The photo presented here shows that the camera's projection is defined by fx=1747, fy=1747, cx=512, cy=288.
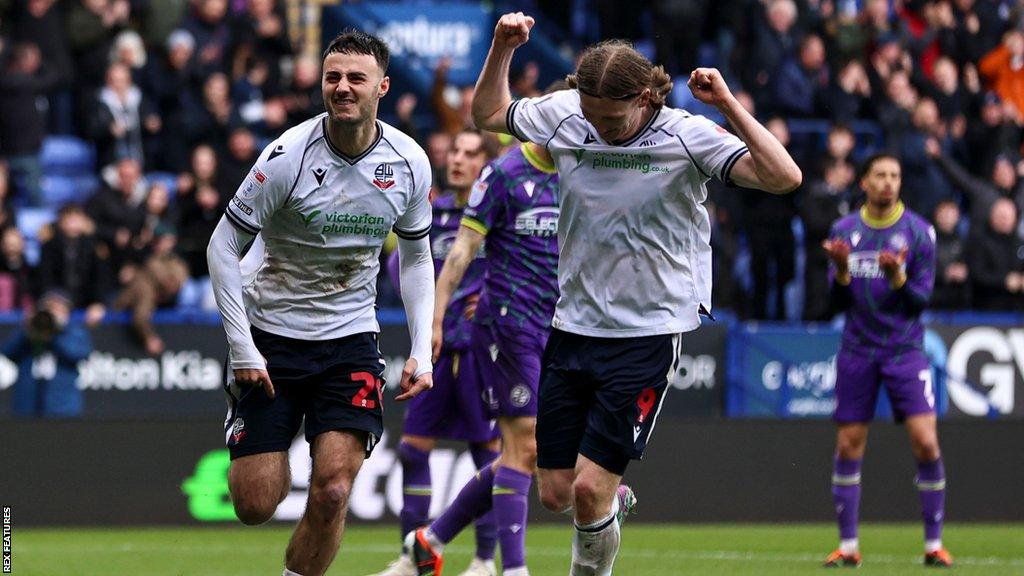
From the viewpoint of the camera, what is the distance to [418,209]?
779cm

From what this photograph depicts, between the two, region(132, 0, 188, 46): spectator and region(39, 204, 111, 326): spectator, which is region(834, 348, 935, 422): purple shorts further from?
region(132, 0, 188, 46): spectator

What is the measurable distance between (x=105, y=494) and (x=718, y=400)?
5.79m

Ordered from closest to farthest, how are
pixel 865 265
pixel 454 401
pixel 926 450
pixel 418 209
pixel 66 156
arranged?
pixel 418 209 → pixel 454 401 → pixel 926 450 → pixel 865 265 → pixel 66 156

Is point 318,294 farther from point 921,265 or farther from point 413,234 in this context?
point 921,265

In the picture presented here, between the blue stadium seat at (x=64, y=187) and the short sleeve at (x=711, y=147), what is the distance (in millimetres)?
12355

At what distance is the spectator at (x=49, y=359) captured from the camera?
14398mm

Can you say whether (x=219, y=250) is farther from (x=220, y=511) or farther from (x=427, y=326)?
(x=220, y=511)

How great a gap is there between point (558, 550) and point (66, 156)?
9288mm

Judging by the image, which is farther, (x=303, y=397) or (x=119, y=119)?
(x=119, y=119)

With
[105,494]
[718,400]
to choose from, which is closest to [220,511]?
[105,494]

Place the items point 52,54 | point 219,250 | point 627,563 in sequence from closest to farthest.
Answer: point 219,250
point 627,563
point 52,54

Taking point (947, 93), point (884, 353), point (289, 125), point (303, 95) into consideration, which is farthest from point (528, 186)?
point (947, 93)

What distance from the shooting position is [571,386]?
7477 mm

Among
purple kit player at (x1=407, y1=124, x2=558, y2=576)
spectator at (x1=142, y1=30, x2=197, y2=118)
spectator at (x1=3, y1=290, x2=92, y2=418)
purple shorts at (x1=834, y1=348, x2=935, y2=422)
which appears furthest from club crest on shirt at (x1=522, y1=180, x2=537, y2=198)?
spectator at (x1=142, y1=30, x2=197, y2=118)
